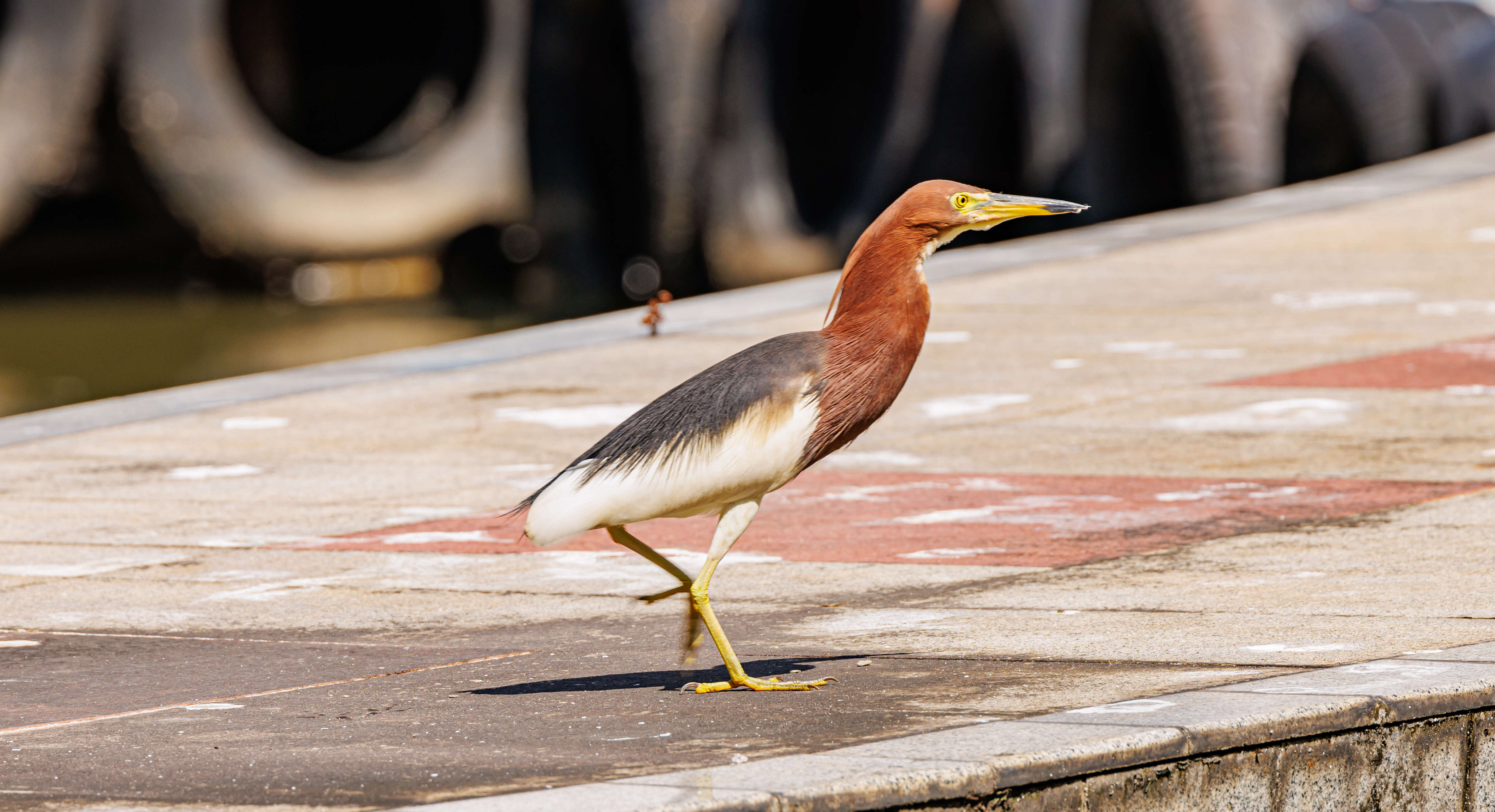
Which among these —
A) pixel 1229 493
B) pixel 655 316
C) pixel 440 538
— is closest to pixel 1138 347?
pixel 655 316

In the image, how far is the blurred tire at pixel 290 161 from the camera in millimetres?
22094

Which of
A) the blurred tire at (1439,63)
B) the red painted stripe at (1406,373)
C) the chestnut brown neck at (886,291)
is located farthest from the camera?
the blurred tire at (1439,63)

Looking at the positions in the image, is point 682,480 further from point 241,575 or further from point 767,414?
point 241,575

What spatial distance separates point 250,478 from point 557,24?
12.8 metres

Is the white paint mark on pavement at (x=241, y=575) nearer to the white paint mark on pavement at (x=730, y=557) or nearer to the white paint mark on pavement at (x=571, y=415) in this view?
the white paint mark on pavement at (x=730, y=557)

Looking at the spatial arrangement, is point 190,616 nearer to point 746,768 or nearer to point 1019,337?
point 746,768

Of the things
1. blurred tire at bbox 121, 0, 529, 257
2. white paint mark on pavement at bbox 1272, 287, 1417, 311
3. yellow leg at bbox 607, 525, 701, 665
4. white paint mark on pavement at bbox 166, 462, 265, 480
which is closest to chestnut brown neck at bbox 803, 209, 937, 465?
yellow leg at bbox 607, 525, 701, 665

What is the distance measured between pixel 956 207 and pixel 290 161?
60.1 feet

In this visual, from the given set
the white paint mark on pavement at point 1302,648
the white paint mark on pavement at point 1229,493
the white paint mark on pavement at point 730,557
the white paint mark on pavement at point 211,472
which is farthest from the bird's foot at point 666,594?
the white paint mark on pavement at point 211,472

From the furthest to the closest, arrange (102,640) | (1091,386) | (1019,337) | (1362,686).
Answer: (1019,337) → (1091,386) → (102,640) → (1362,686)

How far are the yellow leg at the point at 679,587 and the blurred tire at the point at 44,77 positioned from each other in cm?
1774

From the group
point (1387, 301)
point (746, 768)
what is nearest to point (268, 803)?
point (746, 768)

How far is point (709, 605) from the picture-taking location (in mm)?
5555

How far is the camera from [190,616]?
273 inches
